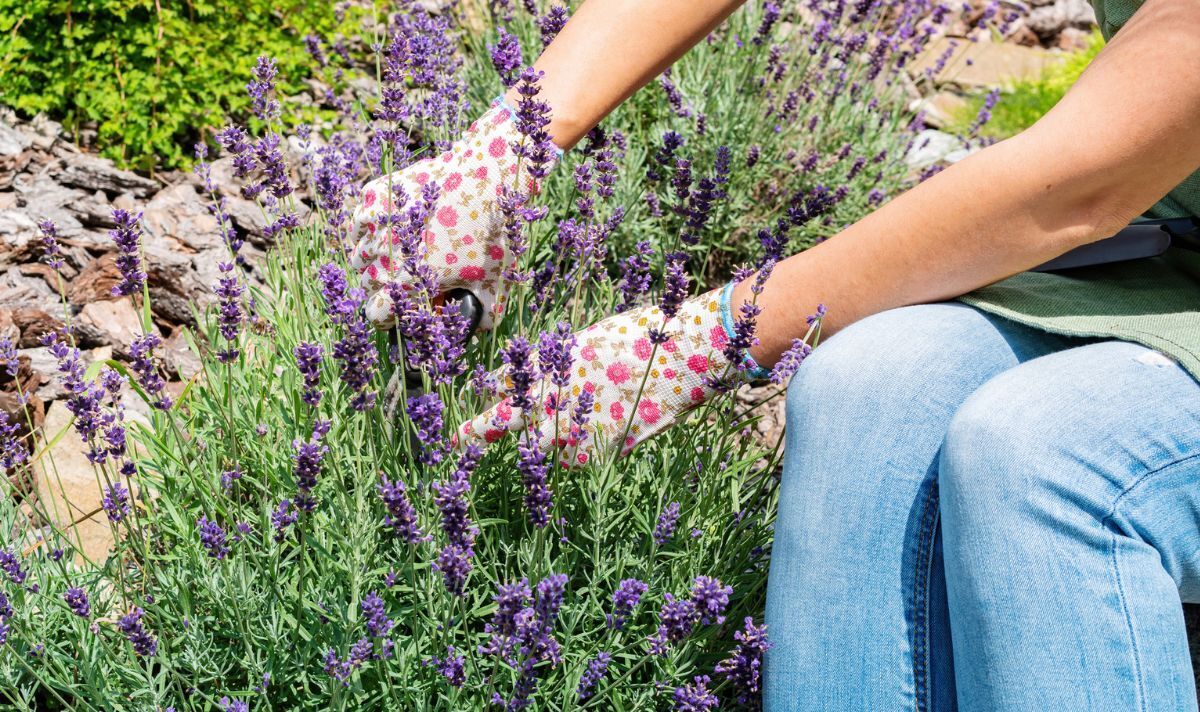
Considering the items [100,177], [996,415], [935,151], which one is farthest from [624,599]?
[935,151]

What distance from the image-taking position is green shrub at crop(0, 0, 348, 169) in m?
3.25

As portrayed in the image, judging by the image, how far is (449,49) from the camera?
2910mm

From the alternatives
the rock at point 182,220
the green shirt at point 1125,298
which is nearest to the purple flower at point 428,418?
the green shirt at point 1125,298

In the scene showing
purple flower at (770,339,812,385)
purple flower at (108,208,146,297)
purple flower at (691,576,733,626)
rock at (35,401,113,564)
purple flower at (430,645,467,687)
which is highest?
purple flower at (108,208,146,297)

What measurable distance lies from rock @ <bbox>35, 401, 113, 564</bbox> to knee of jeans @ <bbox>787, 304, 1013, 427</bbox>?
1.59 meters

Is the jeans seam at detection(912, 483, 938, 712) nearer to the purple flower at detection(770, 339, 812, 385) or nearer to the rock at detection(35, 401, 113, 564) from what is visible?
the purple flower at detection(770, 339, 812, 385)

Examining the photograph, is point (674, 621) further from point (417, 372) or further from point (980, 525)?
point (417, 372)

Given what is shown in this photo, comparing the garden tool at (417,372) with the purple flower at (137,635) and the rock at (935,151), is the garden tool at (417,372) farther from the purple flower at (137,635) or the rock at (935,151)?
the rock at (935,151)

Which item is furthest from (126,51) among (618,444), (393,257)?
(618,444)

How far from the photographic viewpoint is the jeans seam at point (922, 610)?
1467mm

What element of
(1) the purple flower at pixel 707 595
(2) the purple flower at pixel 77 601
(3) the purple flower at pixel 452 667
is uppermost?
(2) the purple flower at pixel 77 601

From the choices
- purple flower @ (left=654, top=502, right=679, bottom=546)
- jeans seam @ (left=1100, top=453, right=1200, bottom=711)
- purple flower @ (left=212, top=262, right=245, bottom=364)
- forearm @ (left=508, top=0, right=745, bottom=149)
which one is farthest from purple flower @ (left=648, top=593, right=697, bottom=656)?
forearm @ (left=508, top=0, right=745, bottom=149)

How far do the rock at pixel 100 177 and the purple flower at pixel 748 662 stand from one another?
99.2 inches

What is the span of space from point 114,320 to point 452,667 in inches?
69.0
